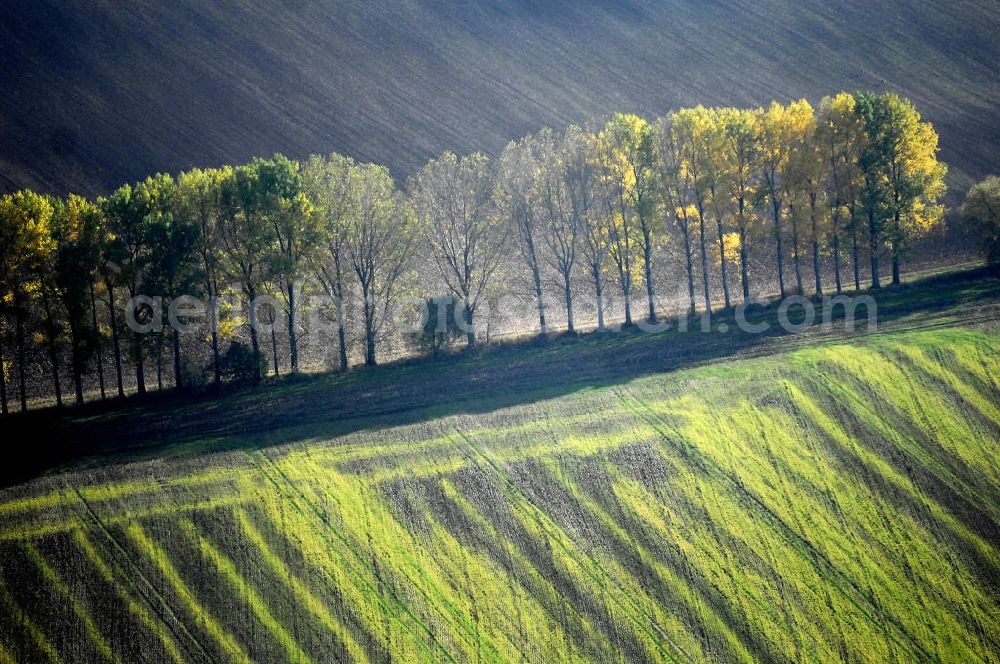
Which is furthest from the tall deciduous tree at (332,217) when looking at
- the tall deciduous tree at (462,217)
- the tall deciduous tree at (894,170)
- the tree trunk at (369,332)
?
the tall deciduous tree at (894,170)

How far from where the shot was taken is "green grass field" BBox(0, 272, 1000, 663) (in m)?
29.6

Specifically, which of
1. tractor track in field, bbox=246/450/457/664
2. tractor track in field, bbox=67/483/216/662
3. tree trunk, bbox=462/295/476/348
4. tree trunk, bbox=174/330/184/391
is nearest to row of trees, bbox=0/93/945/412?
tree trunk, bbox=174/330/184/391

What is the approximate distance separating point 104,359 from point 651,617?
42.7m

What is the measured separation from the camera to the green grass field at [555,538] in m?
29.6

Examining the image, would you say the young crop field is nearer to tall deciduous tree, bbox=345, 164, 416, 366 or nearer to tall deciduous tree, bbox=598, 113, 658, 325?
tall deciduous tree, bbox=345, 164, 416, 366

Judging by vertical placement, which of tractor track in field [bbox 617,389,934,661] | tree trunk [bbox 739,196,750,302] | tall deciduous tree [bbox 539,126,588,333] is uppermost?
tall deciduous tree [bbox 539,126,588,333]

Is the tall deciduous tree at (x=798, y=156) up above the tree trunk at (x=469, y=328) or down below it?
above

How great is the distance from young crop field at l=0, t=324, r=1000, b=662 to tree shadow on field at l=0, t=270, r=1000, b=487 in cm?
262

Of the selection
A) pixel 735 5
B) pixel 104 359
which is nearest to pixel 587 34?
pixel 735 5

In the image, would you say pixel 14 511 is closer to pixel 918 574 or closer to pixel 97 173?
pixel 918 574

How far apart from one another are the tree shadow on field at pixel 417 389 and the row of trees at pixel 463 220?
2.71 metres

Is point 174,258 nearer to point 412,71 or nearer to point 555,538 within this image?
point 555,538

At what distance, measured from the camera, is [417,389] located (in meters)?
47.0

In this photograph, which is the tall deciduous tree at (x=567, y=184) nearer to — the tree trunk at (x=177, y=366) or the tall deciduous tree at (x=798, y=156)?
the tall deciduous tree at (x=798, y=156)
